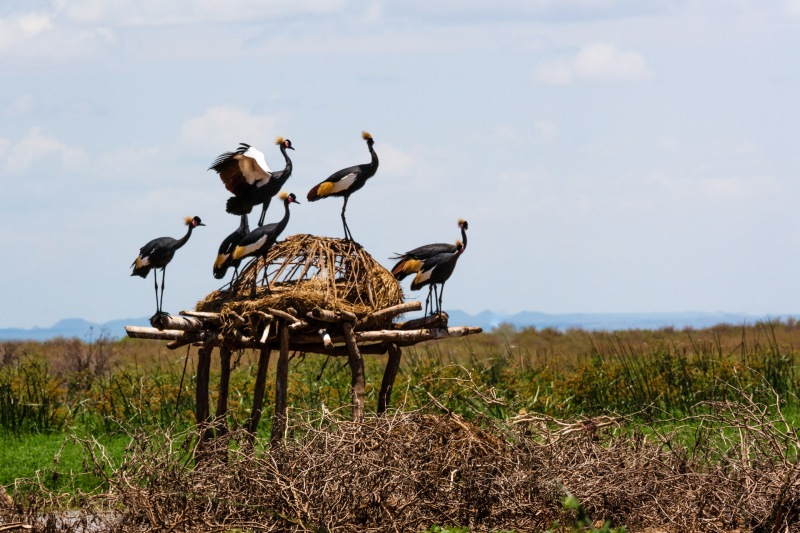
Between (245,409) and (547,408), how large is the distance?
148 inches

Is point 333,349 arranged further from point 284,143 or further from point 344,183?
point 284,143

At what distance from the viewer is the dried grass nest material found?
941cm

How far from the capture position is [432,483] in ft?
25.7

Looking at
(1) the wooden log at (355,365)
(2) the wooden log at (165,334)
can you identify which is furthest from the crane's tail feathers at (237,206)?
(1) the wooden log at (355,365)

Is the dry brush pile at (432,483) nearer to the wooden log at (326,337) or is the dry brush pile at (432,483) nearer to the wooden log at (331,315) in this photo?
the wooden log at (326,337)

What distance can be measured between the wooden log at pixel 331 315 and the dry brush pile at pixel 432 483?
3.49 ft

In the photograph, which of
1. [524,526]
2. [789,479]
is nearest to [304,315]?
[524,526]

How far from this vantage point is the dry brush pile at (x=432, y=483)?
7.35 m

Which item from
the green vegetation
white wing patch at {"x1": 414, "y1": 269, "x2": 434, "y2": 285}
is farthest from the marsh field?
the green vegetation

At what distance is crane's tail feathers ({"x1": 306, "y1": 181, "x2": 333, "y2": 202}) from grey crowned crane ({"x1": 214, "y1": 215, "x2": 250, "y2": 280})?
0.75m

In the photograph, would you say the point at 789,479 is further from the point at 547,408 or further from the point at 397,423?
the point at 547,408

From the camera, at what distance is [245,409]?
43.1 ft

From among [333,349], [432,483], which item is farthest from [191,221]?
[432,483]

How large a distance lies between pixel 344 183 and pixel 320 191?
0.24 meters
